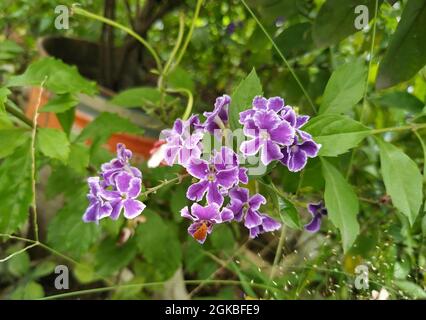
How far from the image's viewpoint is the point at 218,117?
67 cm

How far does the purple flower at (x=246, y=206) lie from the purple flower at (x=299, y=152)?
7 cm

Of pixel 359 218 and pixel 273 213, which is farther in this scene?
pixel 359 218

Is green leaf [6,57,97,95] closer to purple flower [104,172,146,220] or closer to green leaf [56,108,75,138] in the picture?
green leaf [56,108,75,138]

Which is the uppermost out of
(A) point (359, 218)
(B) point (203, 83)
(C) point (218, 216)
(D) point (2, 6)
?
(D) point (2, 6)

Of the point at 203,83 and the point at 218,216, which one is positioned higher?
the point at 218,216

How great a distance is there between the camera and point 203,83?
1376 mm

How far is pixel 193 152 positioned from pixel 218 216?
0.26 feet

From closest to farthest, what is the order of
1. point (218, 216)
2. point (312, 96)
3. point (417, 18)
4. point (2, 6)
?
1. point (218, 216)
2. point (417, 18)
3. point (2, 6)
4. point (312, 96)

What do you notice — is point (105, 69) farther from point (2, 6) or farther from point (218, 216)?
point (218, 216)

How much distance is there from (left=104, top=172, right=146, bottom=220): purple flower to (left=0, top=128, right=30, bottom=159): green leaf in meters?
0.25

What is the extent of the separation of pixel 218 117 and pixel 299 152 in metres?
0.12

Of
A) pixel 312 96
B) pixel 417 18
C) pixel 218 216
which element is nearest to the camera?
pixel 218 216

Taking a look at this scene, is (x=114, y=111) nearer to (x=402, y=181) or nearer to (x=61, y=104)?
(x=61, y=104)
